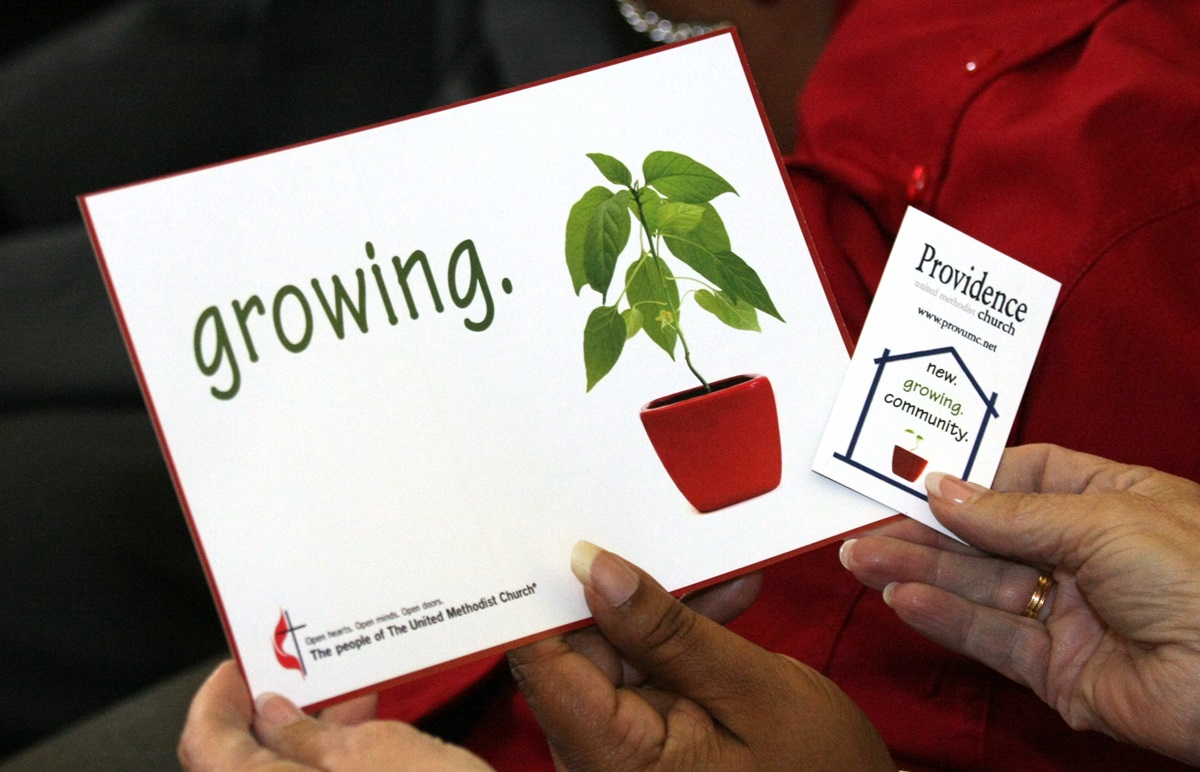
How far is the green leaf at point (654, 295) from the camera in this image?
2.10 ft

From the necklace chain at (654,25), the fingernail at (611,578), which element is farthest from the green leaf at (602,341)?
the necklace chain at (654,25)

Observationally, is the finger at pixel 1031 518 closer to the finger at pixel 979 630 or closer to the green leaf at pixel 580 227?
the finger at pixel 979 630

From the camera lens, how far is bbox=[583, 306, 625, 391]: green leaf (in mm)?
628

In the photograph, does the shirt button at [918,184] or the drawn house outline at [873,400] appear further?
the shirt button at [918,184]

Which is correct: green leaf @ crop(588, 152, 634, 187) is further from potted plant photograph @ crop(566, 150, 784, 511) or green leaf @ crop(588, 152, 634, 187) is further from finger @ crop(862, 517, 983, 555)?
finger @ crop(862, 517, 983, 555)

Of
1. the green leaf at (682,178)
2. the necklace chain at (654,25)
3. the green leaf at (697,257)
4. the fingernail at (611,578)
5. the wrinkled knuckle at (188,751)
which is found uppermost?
the necklace chain at (654,25)

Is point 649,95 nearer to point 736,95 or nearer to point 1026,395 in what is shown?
point 736,95

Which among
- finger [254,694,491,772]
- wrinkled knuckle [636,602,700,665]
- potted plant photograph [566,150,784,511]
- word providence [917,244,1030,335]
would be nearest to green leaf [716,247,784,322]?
potted plant photograph [566,150,784,511]

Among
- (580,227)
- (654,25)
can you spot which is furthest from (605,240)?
(654,25)

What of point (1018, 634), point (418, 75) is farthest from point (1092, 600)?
point (418, 75)

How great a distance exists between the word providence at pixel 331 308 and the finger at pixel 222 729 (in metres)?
0.18

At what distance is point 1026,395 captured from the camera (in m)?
0.72

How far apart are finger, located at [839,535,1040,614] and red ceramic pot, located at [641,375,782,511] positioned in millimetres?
93

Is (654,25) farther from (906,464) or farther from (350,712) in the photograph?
(350,712)
